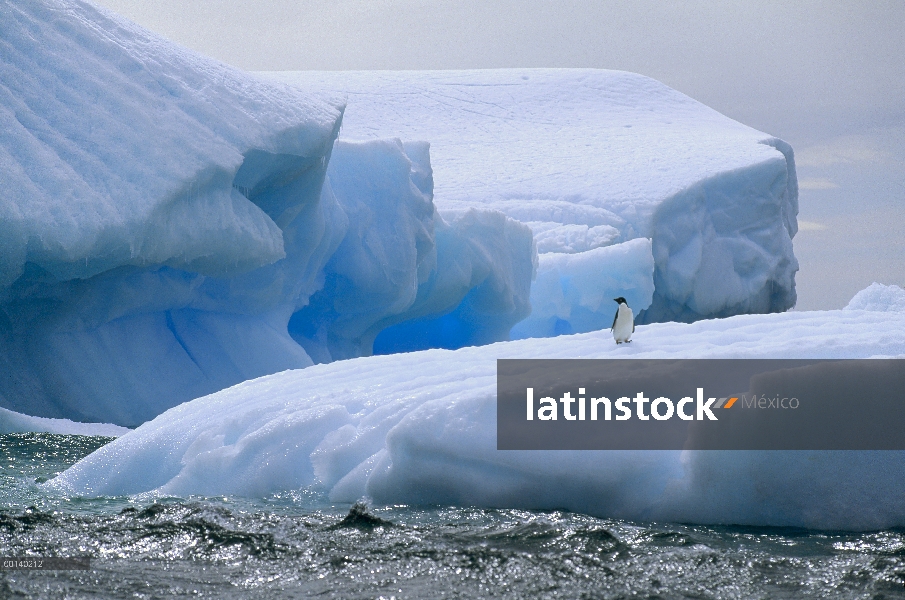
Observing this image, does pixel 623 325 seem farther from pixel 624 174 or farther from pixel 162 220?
pixel 624 174

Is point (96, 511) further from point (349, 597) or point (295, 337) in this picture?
point (295, 337)

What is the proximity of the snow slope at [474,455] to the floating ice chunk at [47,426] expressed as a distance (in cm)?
208

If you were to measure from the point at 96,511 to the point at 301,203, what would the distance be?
5.10 metres

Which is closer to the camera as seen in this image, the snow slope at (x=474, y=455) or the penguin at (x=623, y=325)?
the snow slope at (x=474, y=455)

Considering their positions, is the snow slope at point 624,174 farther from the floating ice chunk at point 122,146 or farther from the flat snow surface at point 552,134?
the floating ice chunk at point 122,146

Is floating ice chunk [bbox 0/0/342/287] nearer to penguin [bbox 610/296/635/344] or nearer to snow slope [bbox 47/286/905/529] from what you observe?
snow slope [bbox 47/286/905/529]

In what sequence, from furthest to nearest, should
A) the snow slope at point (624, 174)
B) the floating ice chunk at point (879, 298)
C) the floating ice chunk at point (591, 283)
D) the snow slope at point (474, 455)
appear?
the snow slope at point (624, 174) < the floating ice chunk at point (591, 283) < the floating ice chunk at point (879, 298) < the snow slope at point (474, 455)

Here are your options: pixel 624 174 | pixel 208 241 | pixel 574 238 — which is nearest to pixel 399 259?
pixel 208 241

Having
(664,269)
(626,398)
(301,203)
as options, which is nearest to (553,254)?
(664,269)

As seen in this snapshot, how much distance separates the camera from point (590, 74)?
27375mm

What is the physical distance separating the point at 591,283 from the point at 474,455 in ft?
34.7

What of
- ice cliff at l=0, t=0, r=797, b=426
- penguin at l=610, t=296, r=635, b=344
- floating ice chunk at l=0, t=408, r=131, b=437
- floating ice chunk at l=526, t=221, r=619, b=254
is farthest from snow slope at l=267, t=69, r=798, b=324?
penguin at l=610, t=296, r=635, b=344

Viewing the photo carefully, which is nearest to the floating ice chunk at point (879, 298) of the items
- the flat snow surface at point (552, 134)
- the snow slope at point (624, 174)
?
the snow slope at point (624, 174)

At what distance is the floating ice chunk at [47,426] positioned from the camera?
6.68m
